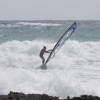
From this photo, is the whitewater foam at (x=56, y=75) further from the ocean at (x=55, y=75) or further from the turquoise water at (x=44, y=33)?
the turquoise water at (x=44, y=33)

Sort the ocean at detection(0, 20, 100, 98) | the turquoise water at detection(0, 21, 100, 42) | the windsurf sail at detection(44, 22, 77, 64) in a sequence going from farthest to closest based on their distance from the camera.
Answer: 1. the turquoise water at detection(0, 21, 100, 42)
2. the windsurf sail at detection(44, 22, 77, 64)
3. the ocean at detection(0, 20, 100, 98)

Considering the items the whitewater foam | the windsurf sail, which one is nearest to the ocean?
the whitewater foam

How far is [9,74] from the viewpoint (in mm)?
12688

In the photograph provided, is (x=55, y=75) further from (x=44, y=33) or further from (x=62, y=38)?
(x=44, y=33)

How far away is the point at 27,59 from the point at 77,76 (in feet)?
19.5

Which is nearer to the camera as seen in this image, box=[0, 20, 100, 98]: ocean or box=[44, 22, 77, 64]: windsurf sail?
box=[0, 20, 100, 98]: ocean

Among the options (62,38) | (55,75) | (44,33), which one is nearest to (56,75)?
(55,75)

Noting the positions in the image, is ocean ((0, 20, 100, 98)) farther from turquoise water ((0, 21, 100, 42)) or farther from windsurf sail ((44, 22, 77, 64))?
turquoise water ((0, 21, 100, 42))

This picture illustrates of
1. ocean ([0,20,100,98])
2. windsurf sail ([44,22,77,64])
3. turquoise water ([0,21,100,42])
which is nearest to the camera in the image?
ocean ([0,20,100,98])

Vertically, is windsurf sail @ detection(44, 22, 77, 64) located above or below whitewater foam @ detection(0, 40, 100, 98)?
above

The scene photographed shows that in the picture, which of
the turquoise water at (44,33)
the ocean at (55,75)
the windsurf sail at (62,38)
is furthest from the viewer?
the turquoise water at (44,33)

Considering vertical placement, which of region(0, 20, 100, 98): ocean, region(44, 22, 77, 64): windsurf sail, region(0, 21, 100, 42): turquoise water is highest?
region(0, 21, 100, 42): turquoise water

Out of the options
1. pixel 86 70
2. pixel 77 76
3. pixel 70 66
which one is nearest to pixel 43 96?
pixel 77 76

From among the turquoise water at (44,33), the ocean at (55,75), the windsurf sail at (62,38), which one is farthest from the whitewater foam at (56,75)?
the turquoise water at (44,33)
